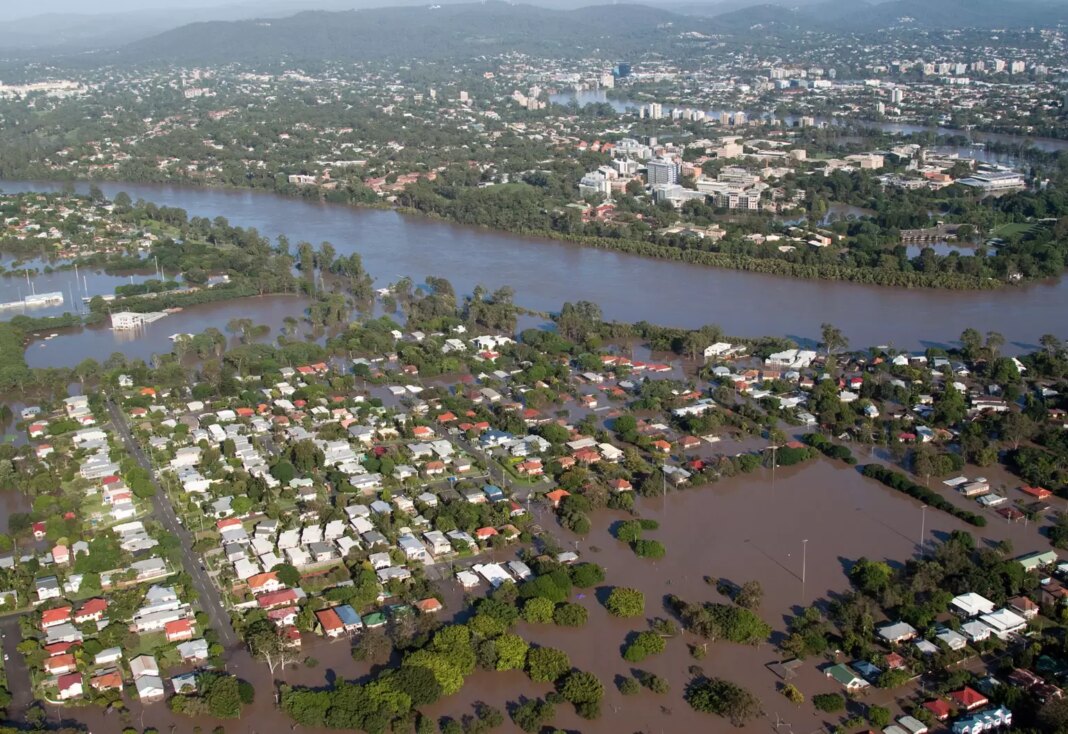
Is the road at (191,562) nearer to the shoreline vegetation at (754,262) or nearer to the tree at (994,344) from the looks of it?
the shoreline vegetation at (754,262)

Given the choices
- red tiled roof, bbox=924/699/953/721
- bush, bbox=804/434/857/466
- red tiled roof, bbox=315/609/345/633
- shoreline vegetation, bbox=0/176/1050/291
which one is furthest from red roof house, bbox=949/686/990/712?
shoreline vegetation, bbox=0/176/1050/291

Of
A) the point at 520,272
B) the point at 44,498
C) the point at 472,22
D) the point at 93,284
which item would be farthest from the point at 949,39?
the point at 44,498

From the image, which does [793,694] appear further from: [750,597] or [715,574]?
[715,574]

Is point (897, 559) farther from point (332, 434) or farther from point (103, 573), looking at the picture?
point (103, 573)

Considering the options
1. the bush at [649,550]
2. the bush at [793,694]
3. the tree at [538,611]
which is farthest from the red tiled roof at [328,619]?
the bush at [793,694]

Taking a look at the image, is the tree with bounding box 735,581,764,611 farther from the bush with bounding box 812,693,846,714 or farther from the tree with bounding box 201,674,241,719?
the tree with bounding box 201,674,241,719
